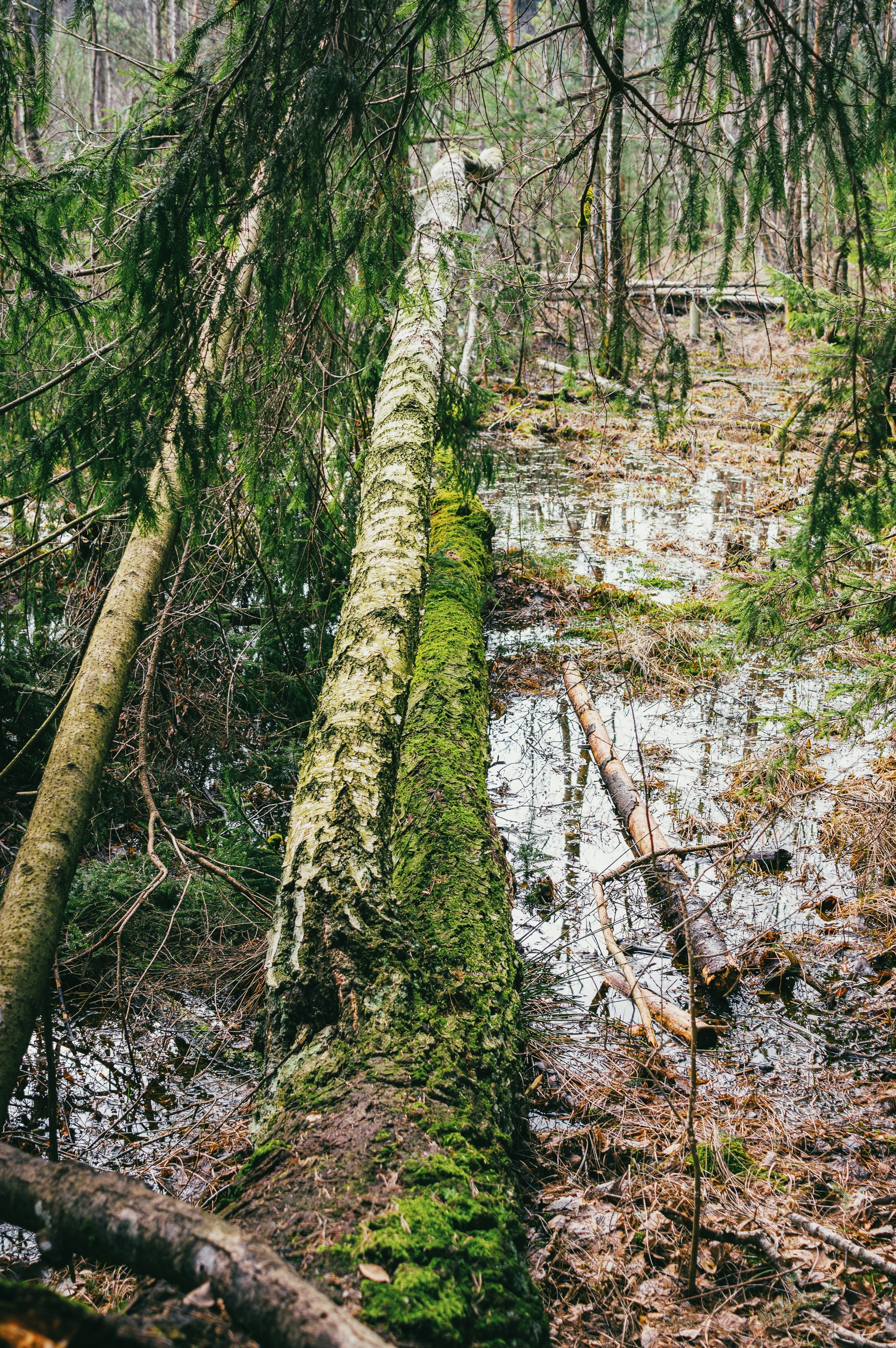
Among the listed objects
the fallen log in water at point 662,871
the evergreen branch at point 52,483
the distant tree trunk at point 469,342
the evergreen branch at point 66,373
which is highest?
the distant tree trunk at point 469,342

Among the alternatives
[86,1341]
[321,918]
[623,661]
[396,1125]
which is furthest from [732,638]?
[86,1341]

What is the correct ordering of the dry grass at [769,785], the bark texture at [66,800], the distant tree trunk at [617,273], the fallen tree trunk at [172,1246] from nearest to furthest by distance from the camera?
the fallen tree trunk at [172,1246]
the bark texture at [66,800]
the distant tree trunk at [617,273]
the dry grass at [769,785]

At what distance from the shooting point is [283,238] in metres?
2.62

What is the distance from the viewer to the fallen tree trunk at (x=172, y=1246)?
104 centimetres

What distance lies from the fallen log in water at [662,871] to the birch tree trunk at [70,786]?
A: 1.99m

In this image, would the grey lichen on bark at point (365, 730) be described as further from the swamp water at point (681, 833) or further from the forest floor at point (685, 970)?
the swamp water at point (681, 833)

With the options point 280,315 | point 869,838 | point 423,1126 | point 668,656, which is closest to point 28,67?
point 280,315

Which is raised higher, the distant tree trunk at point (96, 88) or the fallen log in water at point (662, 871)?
the distant tree trunk at point (96, 88)

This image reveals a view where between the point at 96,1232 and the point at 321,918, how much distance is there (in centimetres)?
123

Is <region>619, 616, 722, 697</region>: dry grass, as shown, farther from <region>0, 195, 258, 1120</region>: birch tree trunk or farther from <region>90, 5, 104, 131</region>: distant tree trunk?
<region>90, 5, 104, 131</region>: distant tree trunk

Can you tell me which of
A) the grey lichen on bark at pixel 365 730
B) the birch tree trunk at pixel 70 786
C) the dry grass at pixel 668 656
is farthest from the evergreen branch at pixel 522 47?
the dry grass at pixel 668 656

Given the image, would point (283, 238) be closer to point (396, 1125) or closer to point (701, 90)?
point (701, 90)

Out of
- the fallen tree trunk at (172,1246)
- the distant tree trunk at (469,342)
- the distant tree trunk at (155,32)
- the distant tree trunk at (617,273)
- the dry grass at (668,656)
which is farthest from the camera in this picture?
the distant tree trunk at (155,32)

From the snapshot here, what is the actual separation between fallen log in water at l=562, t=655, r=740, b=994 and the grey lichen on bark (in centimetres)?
107
